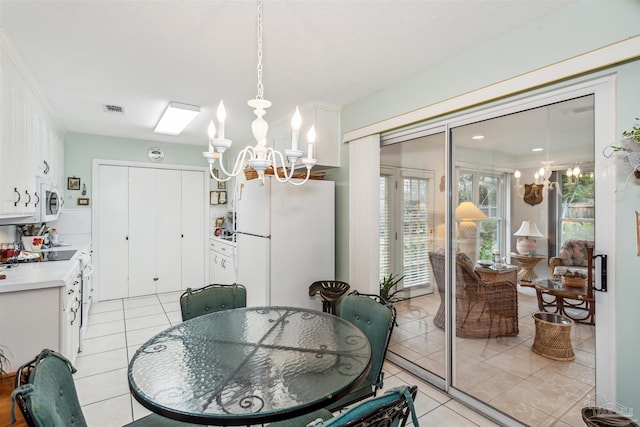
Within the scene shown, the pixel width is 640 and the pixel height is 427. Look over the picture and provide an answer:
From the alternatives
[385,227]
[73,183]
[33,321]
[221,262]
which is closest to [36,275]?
[33,321]

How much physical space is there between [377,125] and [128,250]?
4343 millimetres

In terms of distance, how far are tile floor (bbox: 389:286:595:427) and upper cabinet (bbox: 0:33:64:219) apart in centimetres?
332

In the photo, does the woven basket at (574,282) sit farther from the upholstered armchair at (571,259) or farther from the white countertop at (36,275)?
the white countertop at (36,275)

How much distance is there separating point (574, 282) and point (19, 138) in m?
3.92

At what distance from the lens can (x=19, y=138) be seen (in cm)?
248

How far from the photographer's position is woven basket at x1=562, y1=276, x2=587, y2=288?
6.11 ft

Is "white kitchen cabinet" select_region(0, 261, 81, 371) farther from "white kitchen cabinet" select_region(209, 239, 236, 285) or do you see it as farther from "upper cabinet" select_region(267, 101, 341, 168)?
"upper cabinet" select_region(267, 101, 341, 168)

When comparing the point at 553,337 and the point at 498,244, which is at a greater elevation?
the point at 498,244

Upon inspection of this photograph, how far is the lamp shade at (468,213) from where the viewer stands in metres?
2.42

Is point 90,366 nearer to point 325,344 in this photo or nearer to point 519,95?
point 325,344

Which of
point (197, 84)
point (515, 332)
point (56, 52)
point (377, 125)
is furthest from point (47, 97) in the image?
point (515, 332)

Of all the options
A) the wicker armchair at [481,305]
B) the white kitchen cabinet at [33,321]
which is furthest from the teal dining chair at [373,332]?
the white kitchen cabinet at [33,321]

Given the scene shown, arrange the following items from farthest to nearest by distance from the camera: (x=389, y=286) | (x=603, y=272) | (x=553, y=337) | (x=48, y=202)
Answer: (x=48, y=202)
(x=389, y=286)
(x=553, y=337)
(x=603, y=272)

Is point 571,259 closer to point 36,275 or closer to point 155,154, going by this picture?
point 36,275
